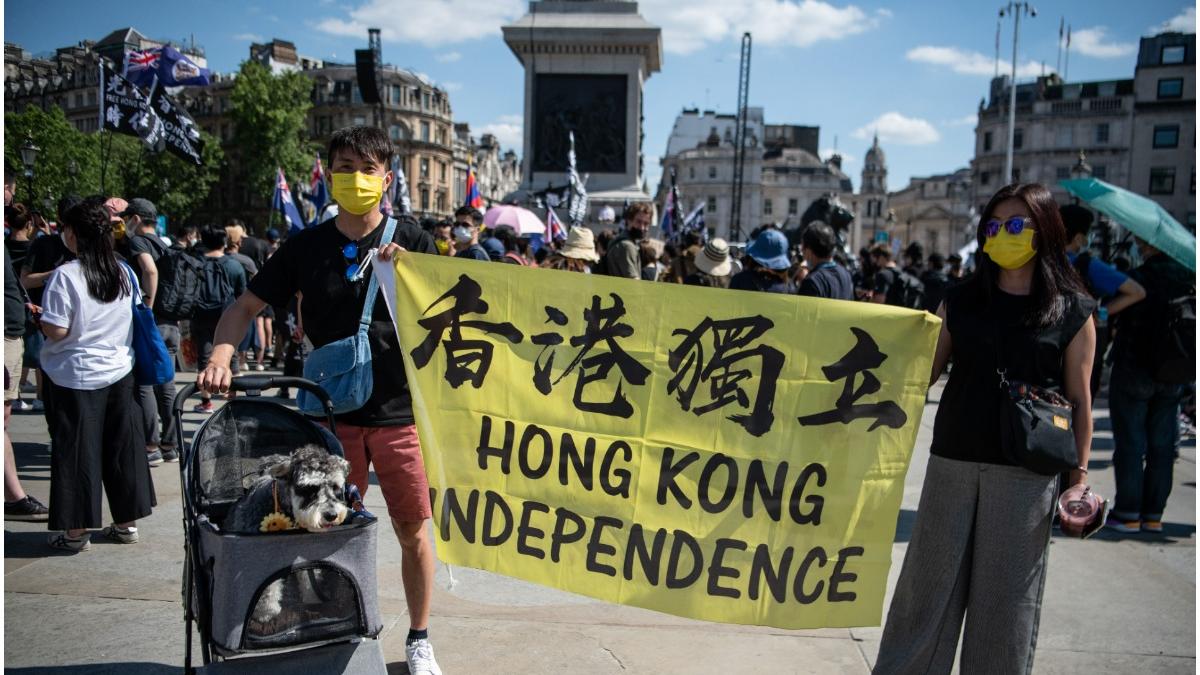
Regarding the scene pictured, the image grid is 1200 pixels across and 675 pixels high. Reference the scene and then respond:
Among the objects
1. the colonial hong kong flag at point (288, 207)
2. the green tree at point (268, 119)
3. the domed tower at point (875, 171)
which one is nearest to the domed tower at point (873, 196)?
the domed tower at point (875, 171)

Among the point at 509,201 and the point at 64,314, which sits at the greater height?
the point at 509,201

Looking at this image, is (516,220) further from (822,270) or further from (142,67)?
(822,270)

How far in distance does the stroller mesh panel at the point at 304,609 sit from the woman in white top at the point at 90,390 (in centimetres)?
272

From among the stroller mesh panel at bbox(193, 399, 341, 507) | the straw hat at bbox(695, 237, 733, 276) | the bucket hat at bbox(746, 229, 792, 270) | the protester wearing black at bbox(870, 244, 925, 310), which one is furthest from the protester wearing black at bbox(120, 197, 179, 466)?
the protester wearing black at bbox(870, 244, 925, 310)

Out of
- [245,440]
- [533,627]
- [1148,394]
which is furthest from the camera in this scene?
[1148,394]

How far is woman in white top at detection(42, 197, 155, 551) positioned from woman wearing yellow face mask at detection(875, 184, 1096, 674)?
3975mm

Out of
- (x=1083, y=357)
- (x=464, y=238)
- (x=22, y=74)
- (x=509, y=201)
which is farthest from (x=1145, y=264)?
(x=509, y=201)

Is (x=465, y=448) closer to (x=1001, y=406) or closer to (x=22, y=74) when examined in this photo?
(x=1001, y=406)

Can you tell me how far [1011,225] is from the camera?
9.69 ft

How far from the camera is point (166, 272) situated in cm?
784

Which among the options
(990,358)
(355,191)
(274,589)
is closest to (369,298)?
(355,191)

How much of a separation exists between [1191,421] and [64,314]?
37.9ft

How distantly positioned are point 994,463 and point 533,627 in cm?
211

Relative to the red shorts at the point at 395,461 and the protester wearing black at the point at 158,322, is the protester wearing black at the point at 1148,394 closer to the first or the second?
the red shorts at the point at 395,461
